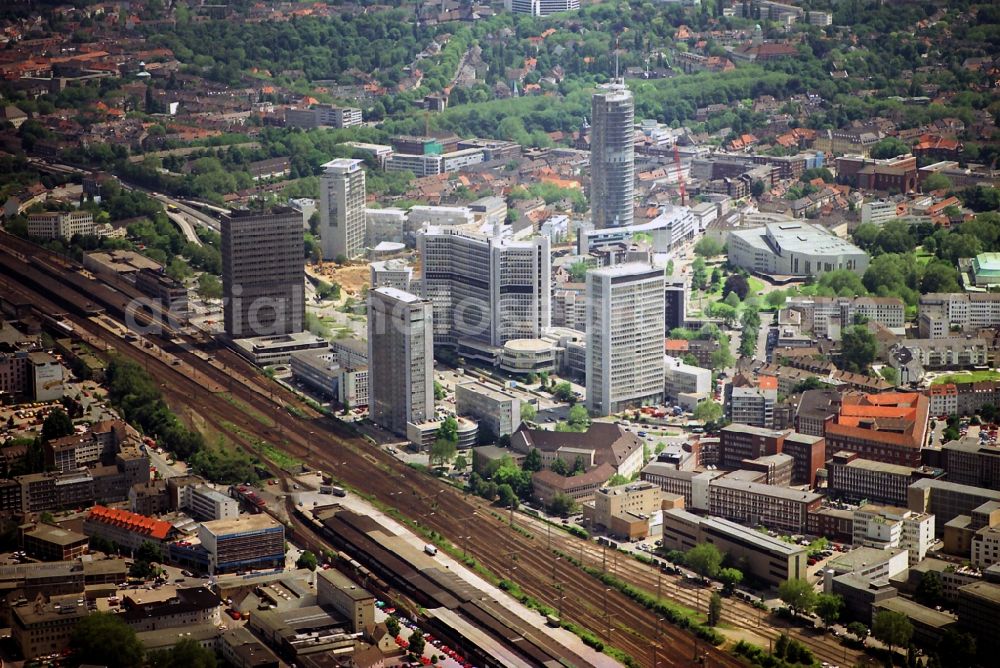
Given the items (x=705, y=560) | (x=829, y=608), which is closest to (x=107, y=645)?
(x=705, y=560)

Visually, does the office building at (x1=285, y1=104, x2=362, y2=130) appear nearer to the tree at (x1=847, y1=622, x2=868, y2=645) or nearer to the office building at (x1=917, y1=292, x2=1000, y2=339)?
the office building at (x1=917, y1=292, x2=1000, y2=339)

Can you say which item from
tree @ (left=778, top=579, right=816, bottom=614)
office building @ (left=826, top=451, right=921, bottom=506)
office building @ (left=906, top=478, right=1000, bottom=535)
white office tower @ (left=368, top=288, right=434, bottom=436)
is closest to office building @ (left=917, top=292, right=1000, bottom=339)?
office building @ (left=826, top=451, right=921, bottom=506)

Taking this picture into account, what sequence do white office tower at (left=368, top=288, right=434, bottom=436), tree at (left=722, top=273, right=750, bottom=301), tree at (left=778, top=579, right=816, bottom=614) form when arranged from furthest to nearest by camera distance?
tree at (left=722, top=273, right=750, bottom=301), white office tower at (left=368, top=288, right=434, bottom=436), tree at (left=778, top=579, right=816, bottom=614)

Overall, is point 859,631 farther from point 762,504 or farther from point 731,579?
point 762,504

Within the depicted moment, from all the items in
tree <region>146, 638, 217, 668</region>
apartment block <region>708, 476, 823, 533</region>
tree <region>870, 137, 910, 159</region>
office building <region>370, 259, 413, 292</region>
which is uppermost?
tree <region>870, 137, 910, 159</region>

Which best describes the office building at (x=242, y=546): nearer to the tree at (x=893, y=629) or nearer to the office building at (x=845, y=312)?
the tree at (x=893, y=629)

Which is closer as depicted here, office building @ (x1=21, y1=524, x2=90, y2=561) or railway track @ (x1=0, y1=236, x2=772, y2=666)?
railway track @ (x1=0, y1=236, x2=772, y2=666)
